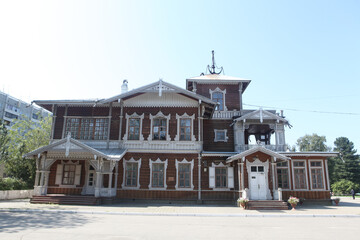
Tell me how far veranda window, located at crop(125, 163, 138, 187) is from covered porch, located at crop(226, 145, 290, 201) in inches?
281

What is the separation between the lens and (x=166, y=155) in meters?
18.6

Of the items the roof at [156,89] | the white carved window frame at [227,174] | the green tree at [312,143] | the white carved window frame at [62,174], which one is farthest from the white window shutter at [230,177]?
the green tree at [312,143]

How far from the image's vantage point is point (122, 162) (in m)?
18.6

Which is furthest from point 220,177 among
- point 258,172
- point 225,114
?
point 225,114

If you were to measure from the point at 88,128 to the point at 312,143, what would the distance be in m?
56.8

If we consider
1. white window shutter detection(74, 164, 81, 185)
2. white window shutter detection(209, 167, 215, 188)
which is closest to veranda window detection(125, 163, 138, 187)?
white window shutter detection(74, 164, 81, 185)

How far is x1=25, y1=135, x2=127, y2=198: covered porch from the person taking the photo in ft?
54.1

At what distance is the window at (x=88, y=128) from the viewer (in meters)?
19.4

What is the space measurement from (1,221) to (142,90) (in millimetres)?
12081

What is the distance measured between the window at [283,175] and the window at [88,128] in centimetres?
1394

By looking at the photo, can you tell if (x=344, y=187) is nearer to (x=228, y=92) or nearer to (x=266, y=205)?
(x=228, y=92)

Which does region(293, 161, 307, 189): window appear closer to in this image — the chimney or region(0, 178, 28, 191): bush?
the chimney

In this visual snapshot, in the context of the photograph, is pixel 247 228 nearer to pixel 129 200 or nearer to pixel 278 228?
pixel 278 228

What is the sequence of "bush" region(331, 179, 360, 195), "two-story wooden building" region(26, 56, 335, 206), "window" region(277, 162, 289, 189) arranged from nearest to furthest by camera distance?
1. "two-story wooden building" region(26, 56, 335, 206)
2. "window" region(277, 162, 289, 189)
3. "bush" region(331, 179, 360, 195)
